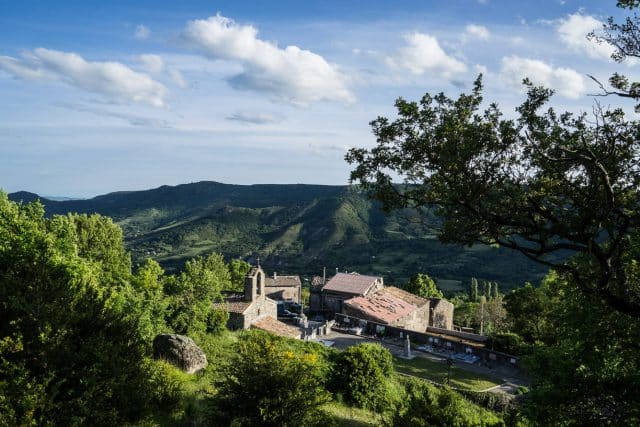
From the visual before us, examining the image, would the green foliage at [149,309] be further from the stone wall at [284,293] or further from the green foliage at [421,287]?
the stone wall at [284,293]

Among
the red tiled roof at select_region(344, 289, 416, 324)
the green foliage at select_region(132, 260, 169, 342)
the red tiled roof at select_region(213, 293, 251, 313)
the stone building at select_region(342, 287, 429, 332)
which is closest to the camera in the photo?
the green foliage at select_region(132, 260, 169, 342)

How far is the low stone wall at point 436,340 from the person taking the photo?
40.9 metres

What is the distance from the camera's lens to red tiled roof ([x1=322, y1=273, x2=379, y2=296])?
205 feet

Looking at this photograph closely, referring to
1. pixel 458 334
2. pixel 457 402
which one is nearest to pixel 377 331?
pixel 458 334

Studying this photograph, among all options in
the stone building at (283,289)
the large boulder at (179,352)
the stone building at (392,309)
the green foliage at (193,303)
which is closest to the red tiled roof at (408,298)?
the stone building at (392,309)

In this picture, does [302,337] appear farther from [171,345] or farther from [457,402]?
[457,402]

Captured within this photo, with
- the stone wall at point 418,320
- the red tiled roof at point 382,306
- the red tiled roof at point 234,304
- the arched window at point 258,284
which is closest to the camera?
the red tiled roof at point 234,304

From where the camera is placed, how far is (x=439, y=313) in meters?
64.4

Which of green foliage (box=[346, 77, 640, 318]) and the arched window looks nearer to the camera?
green foliage (box=[346, 77, 640, 318])

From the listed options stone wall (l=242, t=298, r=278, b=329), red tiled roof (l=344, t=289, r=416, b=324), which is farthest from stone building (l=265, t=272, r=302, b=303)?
stone wall (l=242, t=298, r=278, b=329)

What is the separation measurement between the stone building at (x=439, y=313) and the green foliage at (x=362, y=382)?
40989 millimetres

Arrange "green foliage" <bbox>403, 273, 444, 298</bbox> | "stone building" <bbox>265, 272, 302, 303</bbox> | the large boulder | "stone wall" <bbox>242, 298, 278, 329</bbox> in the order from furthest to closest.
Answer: "stone building" <bbox>265, 272, 302, 303</bbox> < "green foliage" <bbox>403, 273, 444, 298</bbox> < "stone wall" <bbox>242, 298, 278, 329</bbox> < the large boulder

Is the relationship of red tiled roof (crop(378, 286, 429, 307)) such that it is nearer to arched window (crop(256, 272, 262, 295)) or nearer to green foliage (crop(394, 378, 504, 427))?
arched window (crop(256, 272, 262, 295))

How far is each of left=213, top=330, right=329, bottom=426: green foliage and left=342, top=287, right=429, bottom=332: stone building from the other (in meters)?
40.6
